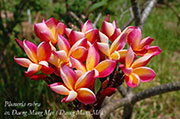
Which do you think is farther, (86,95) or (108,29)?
(108,29)

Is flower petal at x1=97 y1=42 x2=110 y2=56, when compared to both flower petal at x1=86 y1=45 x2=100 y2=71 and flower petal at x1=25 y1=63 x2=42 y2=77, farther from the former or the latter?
flower petal at x1=25 y1=63 x2=42 y2=77

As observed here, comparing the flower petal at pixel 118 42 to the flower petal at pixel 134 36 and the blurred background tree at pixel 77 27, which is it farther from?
the blurred background tree at pixel 77 27

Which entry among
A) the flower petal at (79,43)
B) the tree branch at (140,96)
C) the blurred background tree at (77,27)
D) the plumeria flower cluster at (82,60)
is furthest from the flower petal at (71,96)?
the blurred background tree at (77,27)

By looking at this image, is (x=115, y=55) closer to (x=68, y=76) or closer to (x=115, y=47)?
(x=115, y=47)

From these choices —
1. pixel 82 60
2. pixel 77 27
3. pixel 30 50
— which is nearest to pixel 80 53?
pixel 82 60

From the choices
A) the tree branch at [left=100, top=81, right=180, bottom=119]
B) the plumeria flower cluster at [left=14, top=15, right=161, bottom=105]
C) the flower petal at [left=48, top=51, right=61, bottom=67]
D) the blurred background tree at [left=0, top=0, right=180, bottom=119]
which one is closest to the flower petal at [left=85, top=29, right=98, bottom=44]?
the plumeria flower cluster at [left=14, top=15, right=161, bottom=105]

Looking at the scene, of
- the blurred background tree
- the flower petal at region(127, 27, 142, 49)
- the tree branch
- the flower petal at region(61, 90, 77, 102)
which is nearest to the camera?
the flower petal at region(61, 90, 77, 102)

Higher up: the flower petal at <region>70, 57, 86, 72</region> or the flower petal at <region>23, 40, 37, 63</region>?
the flower petal at <region>23, 40, 37, 63</region>
